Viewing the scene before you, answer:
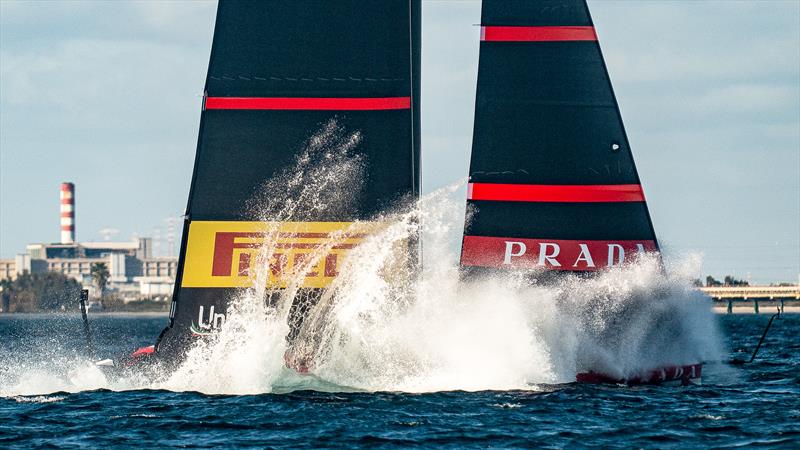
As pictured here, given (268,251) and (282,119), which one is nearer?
(268,251)

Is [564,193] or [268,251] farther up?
[564,193]

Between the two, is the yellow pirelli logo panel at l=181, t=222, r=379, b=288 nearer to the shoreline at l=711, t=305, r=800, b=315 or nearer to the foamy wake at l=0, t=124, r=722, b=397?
the foamy wake at l=0, t=124, r=722, b=397

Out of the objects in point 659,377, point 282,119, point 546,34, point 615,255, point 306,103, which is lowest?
point 659,377

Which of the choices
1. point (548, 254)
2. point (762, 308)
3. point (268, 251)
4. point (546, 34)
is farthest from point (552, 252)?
point (762, 308)

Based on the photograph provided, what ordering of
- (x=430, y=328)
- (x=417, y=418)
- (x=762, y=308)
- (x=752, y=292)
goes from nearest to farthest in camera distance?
(x=417, y=418)
(x=430, y=328)
(x=752, y=292)
(x=762, y=308)

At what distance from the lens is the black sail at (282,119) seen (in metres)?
26.7

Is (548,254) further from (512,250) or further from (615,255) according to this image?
(615,255)

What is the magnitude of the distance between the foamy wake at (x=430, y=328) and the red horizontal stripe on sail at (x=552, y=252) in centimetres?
26

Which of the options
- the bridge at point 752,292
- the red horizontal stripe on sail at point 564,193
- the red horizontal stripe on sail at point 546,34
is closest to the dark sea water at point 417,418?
the red horizontal stripe on sail at point 564,193

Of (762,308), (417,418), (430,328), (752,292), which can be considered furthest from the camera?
(762,308)

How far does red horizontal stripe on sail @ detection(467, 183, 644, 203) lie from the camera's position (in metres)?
27.0

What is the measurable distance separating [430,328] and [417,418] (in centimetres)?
414

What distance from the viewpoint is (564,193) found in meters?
27.0

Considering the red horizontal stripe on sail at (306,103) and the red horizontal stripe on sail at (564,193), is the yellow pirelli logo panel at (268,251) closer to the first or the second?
the red horizontal stripe on sail at (306,103)
